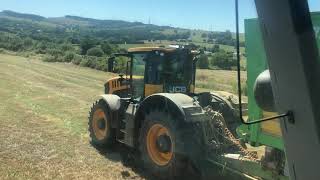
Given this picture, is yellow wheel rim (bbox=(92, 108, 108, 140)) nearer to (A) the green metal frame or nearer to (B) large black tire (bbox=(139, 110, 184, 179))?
(B) large black tire (bbox=(139, 110, 184, 179))

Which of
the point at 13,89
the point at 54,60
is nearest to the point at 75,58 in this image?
the point at 54,60

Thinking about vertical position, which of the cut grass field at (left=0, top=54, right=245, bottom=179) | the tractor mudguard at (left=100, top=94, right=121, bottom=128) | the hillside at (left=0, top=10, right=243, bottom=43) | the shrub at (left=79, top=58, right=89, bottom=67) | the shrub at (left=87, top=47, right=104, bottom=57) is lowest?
the cut grass field at (left=0, top=54, right=245, bottom=179)

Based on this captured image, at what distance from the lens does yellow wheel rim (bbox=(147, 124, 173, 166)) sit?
25.4 feet

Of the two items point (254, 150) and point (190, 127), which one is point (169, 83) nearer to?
point (190, 127)

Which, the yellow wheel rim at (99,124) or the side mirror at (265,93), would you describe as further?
the yellow wheel rim at (99,124)

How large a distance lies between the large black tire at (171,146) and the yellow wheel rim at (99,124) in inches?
75.7

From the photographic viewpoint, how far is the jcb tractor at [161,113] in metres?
7.22

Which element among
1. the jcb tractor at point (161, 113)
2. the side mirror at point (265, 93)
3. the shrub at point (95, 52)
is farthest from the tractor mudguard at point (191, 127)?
the shrub at point (95, 52)

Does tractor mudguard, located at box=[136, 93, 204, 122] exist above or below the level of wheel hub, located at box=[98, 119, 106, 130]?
above

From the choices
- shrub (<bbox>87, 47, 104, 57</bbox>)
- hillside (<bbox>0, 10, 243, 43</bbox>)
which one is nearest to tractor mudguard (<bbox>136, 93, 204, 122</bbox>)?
hillside (<bbox>0, 10, 243, 43</bbox>)

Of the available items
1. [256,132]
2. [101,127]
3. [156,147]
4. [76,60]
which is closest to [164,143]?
[156,147]

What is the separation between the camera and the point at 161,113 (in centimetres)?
768

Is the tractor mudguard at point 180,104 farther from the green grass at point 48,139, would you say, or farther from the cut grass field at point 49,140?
the green grass at point 48,139

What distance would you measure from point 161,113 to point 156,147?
658mm
